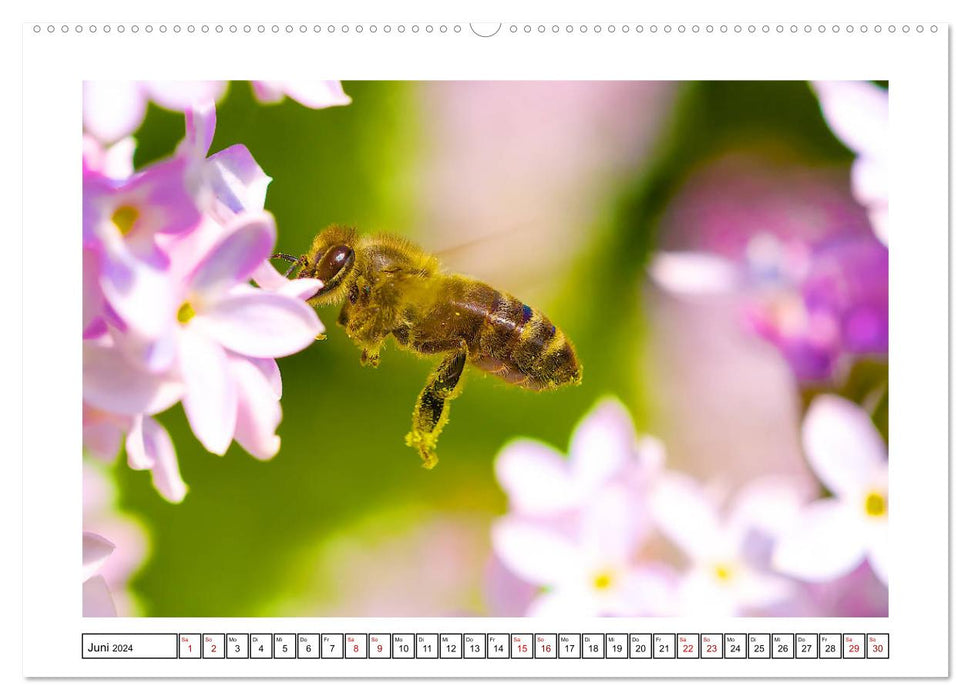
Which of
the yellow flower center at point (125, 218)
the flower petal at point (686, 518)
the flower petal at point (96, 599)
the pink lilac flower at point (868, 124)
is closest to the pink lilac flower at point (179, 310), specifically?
the yellow flower center at point (125, 218)

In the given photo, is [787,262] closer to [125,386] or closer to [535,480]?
[535,480]

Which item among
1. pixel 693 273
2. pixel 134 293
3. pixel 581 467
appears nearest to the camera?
pixel 134 293

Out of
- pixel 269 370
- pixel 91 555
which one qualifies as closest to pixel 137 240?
pixel 269 370

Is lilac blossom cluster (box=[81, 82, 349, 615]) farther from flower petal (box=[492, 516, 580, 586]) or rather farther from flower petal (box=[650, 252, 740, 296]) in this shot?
flower petal (box=[650, 252, 740, 296])

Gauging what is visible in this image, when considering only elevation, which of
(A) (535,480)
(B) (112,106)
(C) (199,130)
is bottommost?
(A) (535,480)

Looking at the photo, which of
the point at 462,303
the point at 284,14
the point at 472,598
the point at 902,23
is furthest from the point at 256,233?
the point at 902,23

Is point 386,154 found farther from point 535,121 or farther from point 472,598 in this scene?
point 472,598

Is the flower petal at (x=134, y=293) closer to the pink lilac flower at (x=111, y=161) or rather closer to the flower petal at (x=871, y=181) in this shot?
the pink lilac flower at (x=111, y=161)
